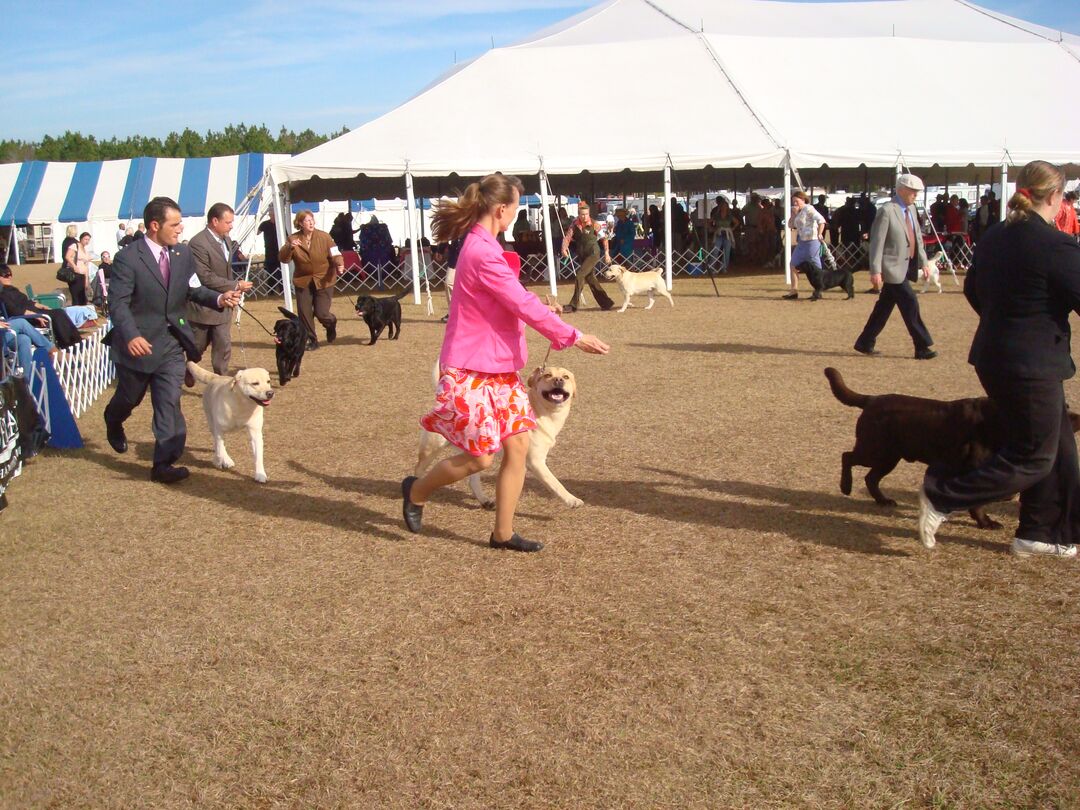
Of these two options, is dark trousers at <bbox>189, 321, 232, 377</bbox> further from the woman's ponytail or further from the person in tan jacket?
the woman's ponytail

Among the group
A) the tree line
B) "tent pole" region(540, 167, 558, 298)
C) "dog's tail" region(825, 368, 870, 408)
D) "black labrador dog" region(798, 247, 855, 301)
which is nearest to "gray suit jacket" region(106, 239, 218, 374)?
"dog's tail" region(825, 368, 870, 408)

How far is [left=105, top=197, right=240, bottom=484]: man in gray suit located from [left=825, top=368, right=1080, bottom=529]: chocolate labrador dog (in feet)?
14.7

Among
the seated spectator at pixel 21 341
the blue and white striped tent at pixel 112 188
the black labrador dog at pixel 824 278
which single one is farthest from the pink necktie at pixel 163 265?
the blue and white striped tent at pixel 112 188

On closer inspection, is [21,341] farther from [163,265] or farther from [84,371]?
[163,265]

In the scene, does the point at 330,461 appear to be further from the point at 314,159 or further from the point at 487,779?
the point at 314,159

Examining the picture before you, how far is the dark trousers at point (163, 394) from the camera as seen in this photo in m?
6.60

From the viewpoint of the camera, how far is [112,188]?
115ft

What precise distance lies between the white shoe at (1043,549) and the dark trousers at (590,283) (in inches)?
472

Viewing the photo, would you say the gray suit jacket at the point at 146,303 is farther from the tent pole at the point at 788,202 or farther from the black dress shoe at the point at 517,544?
the tent pole at the point at 788,202

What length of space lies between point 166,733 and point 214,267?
22.3 ft

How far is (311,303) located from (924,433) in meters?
9.15

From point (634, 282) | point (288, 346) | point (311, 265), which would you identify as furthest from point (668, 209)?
point (288, 346)

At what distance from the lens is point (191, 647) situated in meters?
4.07

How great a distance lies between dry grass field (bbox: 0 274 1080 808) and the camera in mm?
3027
